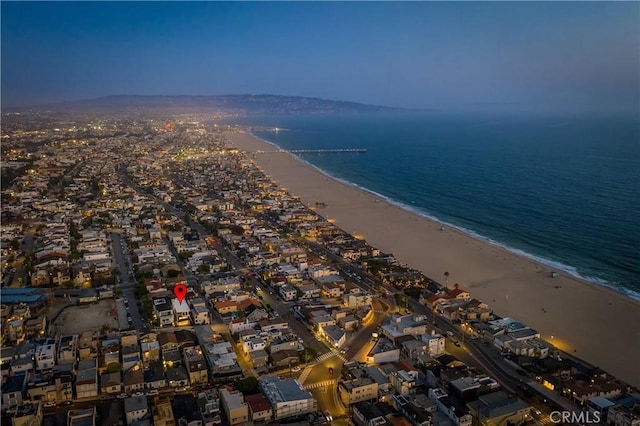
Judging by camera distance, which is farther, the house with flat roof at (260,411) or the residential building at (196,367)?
the residential building at (196,367)

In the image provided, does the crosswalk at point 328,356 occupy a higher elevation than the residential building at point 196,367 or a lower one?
lower

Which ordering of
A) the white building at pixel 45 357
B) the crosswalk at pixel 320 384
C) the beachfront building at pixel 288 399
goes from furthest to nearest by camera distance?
the white building at pixel 45 357, the crosswalk at pixel 320 384, the beachfront building at pixel 288 399

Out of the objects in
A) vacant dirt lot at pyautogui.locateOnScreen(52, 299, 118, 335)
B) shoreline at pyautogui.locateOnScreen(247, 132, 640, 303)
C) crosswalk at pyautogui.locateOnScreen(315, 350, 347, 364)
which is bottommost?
vacant dirt lot at pyautogui.locateOnScreen(52, 299, 118, 335)

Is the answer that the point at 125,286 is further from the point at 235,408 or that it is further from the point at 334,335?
the point at 235,408

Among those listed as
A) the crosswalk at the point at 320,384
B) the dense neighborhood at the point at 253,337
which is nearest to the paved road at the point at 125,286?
the dense neighborhood at the point at 253,337

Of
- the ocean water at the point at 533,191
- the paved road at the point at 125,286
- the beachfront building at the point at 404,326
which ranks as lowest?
the paved road at the point at 125,286

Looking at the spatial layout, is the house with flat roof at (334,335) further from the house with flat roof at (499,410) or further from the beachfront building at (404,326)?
the house with flat roof at (499,410)

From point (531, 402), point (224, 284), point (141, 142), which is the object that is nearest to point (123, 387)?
point (224, 284)

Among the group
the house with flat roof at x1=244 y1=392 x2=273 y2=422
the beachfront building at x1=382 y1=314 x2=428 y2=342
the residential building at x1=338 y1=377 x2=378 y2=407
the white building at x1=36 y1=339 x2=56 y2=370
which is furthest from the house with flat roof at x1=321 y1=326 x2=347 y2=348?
the white building at x1=36 y1=339 x2=56 y2=370

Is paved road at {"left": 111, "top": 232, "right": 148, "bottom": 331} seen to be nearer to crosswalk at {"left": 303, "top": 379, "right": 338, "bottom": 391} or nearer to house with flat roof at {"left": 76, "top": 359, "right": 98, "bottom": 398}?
house with flat roof at {"left": 76, "top": 359, "right": 98, "bottom": 398}
